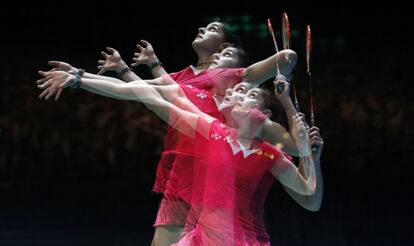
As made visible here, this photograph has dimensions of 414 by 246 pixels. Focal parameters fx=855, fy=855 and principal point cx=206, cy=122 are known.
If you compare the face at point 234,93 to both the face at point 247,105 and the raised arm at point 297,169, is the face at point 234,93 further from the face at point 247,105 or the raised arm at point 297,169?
the raised arm at point 297,169

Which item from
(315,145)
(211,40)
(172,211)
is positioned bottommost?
(172,211)

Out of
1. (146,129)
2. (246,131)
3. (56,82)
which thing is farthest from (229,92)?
(146,129)

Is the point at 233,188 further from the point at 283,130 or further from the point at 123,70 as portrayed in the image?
the point at 123,70

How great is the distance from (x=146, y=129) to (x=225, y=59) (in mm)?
3545

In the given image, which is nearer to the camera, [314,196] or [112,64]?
[314,196]

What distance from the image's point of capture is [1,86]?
5.93m

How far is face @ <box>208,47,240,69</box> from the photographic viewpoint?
8.77ft

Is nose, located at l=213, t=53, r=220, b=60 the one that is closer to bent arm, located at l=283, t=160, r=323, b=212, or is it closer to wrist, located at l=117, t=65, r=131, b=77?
wrist, located at l=117, t=65, r=131, b=77

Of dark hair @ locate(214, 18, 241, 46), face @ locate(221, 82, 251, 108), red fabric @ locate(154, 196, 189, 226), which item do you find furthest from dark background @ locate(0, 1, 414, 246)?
face @ locate(221, 82, 251, 108)

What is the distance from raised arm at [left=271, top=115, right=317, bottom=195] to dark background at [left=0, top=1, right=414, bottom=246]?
1.50 metres

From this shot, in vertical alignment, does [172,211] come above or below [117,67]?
below

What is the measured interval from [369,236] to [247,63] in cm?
265

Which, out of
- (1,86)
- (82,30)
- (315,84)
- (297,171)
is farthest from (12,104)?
(297,171)

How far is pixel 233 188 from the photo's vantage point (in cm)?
232
